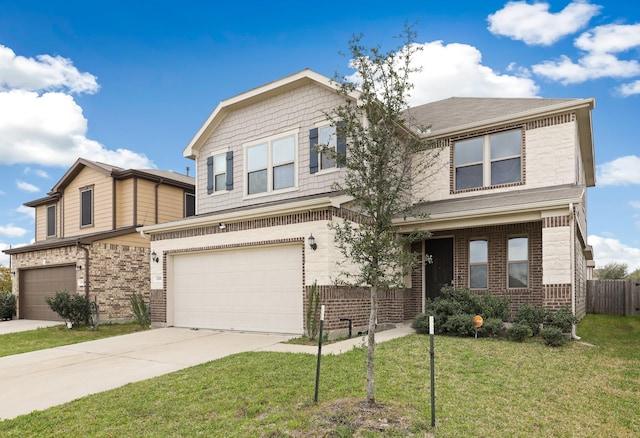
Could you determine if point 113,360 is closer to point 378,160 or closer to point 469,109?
point 378,160

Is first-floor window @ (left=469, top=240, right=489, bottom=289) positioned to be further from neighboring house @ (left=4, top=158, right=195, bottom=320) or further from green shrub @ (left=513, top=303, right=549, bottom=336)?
neighboring house @ (left=4, top=158, right=195, bottom=320)

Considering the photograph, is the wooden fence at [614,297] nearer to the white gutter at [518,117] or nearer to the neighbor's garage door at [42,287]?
the white gutter at [518,117]

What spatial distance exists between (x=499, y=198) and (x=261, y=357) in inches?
300

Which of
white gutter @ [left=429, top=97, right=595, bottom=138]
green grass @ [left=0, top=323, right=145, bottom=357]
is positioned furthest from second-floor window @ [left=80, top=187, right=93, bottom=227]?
white gutter @ [left=429, top=97, right=595, bottom=138]

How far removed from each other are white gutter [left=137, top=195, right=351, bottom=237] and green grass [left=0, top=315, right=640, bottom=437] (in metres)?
3.62

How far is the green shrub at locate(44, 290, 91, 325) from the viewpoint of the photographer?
15.0 metres

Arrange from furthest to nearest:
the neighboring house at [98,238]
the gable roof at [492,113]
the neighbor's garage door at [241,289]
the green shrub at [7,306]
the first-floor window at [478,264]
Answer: the green shrub at [7,306]
the neighboring house at [98,238]
the first-floor window at [478,264]
the gable roof at [492,113]
the neighbor's garage door at [241,289]

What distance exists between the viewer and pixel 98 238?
54.2 feet

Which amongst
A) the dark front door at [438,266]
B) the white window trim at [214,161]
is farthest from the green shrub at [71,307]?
the dark front door at [438,266]

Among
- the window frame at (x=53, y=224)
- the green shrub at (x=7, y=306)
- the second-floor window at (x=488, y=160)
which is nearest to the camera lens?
the second-floor window at (x=488, y=160)

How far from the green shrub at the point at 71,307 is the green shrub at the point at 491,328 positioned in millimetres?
12427

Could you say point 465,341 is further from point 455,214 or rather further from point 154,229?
point 154,229

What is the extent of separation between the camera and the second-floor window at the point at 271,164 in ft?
45.1

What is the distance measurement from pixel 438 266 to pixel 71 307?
11.8 m
